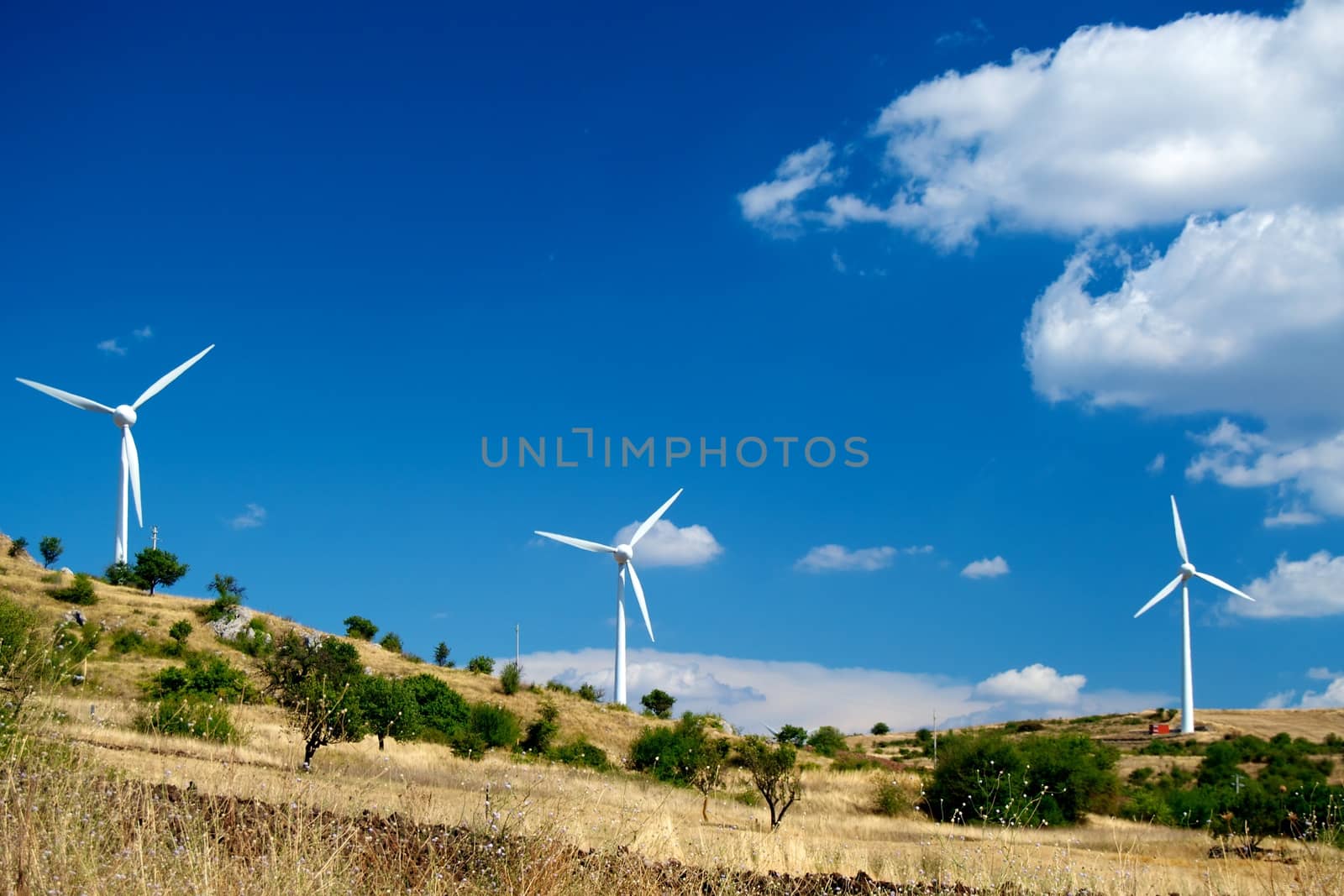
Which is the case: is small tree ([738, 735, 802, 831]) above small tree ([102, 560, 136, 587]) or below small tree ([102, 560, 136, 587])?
below

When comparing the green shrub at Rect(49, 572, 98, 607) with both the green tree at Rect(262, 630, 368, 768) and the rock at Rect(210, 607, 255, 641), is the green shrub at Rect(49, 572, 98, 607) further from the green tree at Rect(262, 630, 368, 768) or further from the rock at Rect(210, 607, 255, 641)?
the green tree at Rect(262, 630, 368, 768)

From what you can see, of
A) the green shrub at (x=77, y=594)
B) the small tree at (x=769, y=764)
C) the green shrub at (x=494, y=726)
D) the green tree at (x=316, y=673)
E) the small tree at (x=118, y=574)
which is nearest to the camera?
the small tree at (x=769, y=764)

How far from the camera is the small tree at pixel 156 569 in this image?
77.8 m

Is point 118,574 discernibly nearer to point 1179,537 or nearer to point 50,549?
point 50,549

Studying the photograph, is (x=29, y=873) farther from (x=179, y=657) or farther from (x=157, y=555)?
(x=157, y=555)

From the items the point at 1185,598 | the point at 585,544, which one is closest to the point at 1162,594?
the point at 1185,598

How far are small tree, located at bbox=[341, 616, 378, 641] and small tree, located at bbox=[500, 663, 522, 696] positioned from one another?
1612 centimetres

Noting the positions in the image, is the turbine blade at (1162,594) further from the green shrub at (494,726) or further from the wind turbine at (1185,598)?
the green shrub at (494,726)

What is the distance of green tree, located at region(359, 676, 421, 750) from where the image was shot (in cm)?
4716

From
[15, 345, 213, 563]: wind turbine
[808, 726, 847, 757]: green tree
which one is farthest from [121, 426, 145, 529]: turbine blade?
[808, 726, 847, 757]: green tree

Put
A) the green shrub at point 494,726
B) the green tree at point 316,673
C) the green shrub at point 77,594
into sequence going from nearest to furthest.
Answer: the green tree at point 316,673
the green shrub at point 494,726
the green shrub at point 77,594

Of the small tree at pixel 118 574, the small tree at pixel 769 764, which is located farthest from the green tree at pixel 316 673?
the small tree at pixel 118 574

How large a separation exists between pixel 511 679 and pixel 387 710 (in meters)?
20.1

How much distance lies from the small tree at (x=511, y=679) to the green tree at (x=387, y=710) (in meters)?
15.9
